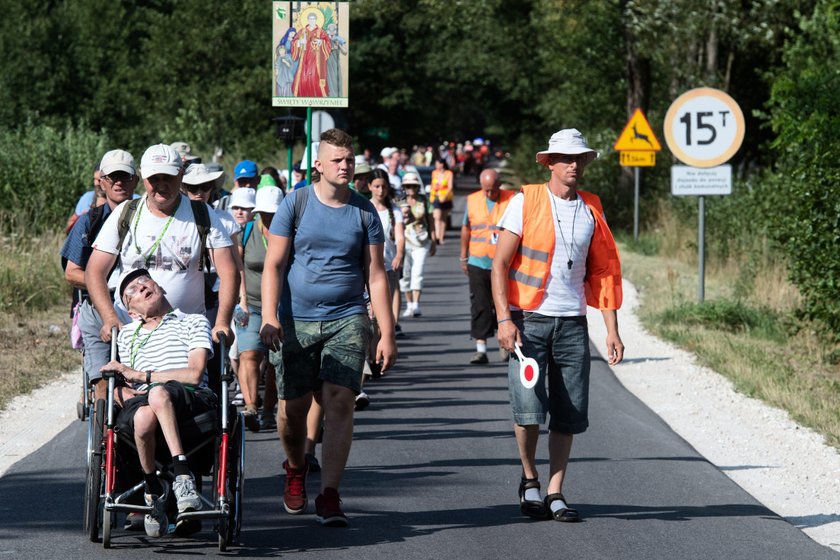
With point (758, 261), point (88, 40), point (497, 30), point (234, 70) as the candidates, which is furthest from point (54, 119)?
point (497, 30)

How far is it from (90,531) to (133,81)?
34.5 meters

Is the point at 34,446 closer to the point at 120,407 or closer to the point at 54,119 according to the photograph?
the point at 120,407

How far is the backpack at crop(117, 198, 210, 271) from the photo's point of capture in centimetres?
750

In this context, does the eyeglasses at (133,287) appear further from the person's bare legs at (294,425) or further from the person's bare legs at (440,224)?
the person's bare legs at (440,224)

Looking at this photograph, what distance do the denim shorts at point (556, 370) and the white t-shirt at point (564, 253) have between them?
0.06 meters

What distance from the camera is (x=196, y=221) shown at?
7559mm

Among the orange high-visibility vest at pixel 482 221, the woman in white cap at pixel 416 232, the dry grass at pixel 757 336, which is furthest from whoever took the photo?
the woman in white cap at pixel 416 232

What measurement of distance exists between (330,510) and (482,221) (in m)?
7.40

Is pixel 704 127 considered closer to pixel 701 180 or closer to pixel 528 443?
pixel 701 180

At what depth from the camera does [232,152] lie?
3703 centimetres

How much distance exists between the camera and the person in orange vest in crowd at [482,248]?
14602 mm

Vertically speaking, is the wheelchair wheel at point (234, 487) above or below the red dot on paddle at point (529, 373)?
below

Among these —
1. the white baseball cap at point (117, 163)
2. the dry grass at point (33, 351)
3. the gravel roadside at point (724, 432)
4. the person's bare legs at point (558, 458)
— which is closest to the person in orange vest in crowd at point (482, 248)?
the gravel roadside at point (724, 432)

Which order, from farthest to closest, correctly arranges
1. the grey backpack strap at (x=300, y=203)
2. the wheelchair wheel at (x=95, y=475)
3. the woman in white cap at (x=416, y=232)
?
1. the woman in white cap at (x=416, y=232)
2. the grey backpack strap at (x=300, y=203)
3. the wheelchair wheel at (x=95, y=475)
